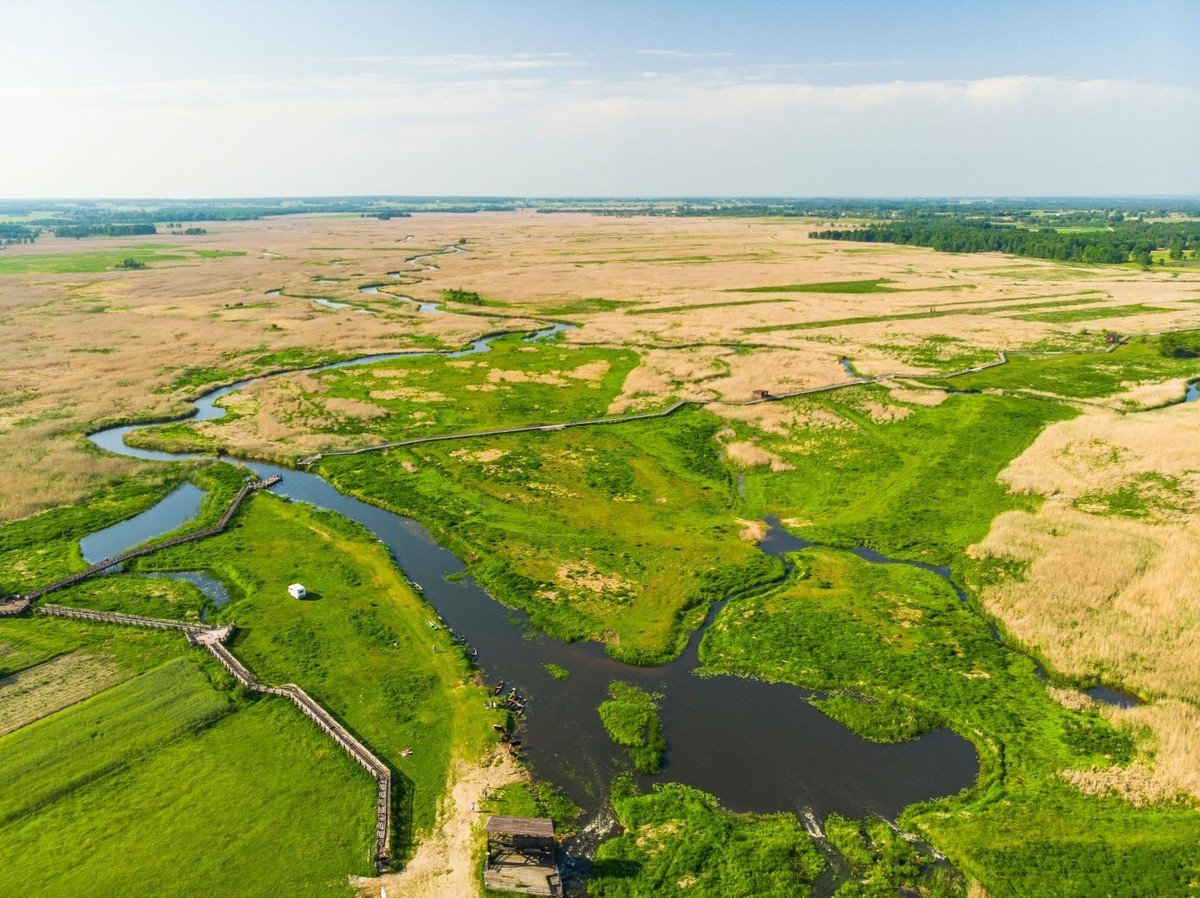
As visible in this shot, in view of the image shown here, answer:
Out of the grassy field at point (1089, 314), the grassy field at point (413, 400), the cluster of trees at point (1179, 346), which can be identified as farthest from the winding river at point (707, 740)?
the grassy field at point (1089, 314)

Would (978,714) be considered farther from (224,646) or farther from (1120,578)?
(224,646)

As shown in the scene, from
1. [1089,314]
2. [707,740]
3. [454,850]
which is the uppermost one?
[1089,314]

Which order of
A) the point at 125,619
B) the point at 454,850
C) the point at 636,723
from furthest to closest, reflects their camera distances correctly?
the point at 125,619 → the point at 636,723 → the point at 454,850

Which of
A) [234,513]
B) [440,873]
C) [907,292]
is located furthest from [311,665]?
[907,292]

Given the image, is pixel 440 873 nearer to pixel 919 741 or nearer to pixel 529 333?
pixel 919 741

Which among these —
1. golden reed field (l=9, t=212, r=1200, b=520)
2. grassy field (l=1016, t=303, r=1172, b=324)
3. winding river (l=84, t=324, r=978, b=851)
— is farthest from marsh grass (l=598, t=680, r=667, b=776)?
grassy field (l=1016, t=303, r=1172, b=324)

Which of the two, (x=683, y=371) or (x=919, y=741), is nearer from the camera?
(x=919, y=741)

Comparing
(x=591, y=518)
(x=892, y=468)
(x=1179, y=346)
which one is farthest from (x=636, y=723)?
(x=1179, y=346)

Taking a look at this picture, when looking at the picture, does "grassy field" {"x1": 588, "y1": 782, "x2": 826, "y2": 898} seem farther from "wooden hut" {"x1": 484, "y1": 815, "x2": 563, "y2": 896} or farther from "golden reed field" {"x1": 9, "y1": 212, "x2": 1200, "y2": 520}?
"golden reed field" {"x1": 9, "y1": 212, "x2": 1200, "y2": 520}
